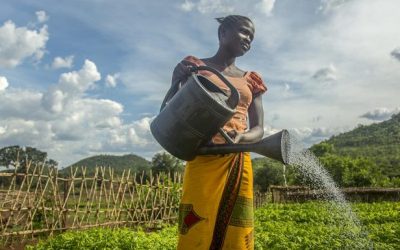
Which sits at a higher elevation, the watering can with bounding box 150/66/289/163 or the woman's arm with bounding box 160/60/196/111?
the woman's arm with bounding box 160/60/196/111

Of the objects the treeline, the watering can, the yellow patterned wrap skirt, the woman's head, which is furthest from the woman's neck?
the treeline

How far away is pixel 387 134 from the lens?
76.1m

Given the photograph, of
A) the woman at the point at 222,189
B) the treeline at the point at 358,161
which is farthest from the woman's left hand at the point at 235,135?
the treeline at the point at 358,161

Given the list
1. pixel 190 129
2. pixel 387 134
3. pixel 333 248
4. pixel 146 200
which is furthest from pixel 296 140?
pixel 387 134

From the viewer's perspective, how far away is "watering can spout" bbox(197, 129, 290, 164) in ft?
6.22

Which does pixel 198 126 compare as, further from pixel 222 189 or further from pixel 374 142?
pixel 374 142

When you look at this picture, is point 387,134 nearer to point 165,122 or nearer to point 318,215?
point 318,215

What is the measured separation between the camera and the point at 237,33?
89.0 inches

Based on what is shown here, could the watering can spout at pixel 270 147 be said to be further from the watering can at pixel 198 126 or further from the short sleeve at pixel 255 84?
the short sleeve at pixel 255 84

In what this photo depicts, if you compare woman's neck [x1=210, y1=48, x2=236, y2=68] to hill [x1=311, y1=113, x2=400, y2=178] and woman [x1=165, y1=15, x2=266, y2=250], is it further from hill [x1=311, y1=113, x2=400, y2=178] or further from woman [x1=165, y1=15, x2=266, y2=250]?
hill [x1=311, y1=113, x2=400, y2=178]

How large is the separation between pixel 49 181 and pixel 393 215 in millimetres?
8124

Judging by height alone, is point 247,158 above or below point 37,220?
above

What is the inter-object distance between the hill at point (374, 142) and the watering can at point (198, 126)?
55.1 m

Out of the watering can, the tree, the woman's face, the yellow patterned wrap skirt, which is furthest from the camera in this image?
the tree
